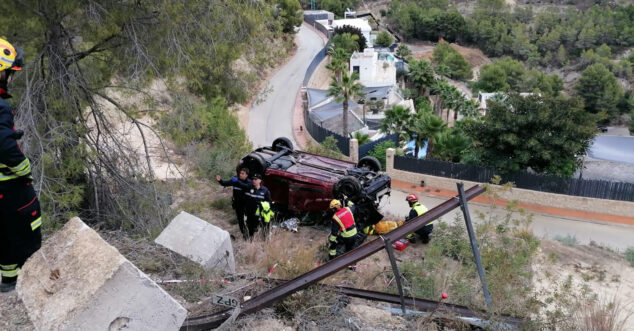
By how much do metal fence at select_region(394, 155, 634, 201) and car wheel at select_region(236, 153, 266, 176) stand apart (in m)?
10.0

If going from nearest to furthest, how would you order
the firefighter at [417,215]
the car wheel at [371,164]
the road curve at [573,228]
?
the firefighter at [417,215] < the car wheel at [371,164] < the road curve at [573,228]

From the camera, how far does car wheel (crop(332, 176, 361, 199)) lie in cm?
883

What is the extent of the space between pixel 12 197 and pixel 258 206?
13.8 ft

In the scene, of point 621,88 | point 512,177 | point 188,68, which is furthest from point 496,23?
point 188,68

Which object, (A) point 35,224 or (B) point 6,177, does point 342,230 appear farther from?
(B) point 6,177

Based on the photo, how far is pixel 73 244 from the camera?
4180mm

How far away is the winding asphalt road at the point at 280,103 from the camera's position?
26987 mm

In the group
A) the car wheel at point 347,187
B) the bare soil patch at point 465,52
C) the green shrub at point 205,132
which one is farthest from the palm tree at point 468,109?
the bare soil patch at point 465,52

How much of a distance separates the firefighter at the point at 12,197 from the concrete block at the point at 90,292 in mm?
275

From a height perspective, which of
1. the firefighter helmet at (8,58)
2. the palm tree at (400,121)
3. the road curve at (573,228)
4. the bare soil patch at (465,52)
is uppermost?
the firefighter helmet at (8,58)

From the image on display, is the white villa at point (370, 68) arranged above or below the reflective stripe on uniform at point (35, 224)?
below

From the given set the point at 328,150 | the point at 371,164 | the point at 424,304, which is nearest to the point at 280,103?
the point at 328,150

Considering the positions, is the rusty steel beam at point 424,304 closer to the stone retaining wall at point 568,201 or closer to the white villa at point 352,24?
the stone retaining wall at point 568,201

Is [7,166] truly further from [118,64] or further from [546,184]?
[546,184]
